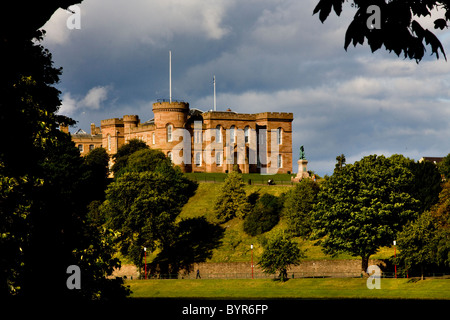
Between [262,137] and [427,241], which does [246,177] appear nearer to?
[262,137]

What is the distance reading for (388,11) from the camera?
7039mm

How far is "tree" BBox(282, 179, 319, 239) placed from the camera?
66.5 meters

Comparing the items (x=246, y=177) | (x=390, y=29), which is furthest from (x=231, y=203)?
(x=390, y=29)

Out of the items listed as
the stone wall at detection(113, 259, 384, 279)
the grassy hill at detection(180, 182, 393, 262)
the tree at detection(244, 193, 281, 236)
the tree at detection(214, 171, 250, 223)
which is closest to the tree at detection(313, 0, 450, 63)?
the stone wall at detection(113, 259, 384, 279)

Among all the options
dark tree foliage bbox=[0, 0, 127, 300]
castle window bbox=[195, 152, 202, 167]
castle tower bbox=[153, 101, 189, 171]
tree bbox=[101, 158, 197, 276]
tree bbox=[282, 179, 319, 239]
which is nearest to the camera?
dark tree foliage bbox=[0, 0, 127, 300]

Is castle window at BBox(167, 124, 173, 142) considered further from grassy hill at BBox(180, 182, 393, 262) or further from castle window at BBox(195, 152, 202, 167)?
grassy hill at BBox(180, 182, 393, 262)

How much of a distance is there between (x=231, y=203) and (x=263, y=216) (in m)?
5.38

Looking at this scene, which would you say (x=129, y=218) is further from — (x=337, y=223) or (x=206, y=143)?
(x=206, y=143)

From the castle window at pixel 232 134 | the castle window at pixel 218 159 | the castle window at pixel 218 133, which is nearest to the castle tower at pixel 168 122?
the castle window at pixel 218 133

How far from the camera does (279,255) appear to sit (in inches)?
2067

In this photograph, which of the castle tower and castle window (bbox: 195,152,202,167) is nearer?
the castle tower

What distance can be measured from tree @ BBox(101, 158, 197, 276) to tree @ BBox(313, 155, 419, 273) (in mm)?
17075

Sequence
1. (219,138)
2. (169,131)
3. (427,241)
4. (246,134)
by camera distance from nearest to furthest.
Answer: (427,241), (169,131), (219,138), (246,134)

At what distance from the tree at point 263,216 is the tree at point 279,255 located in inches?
678
